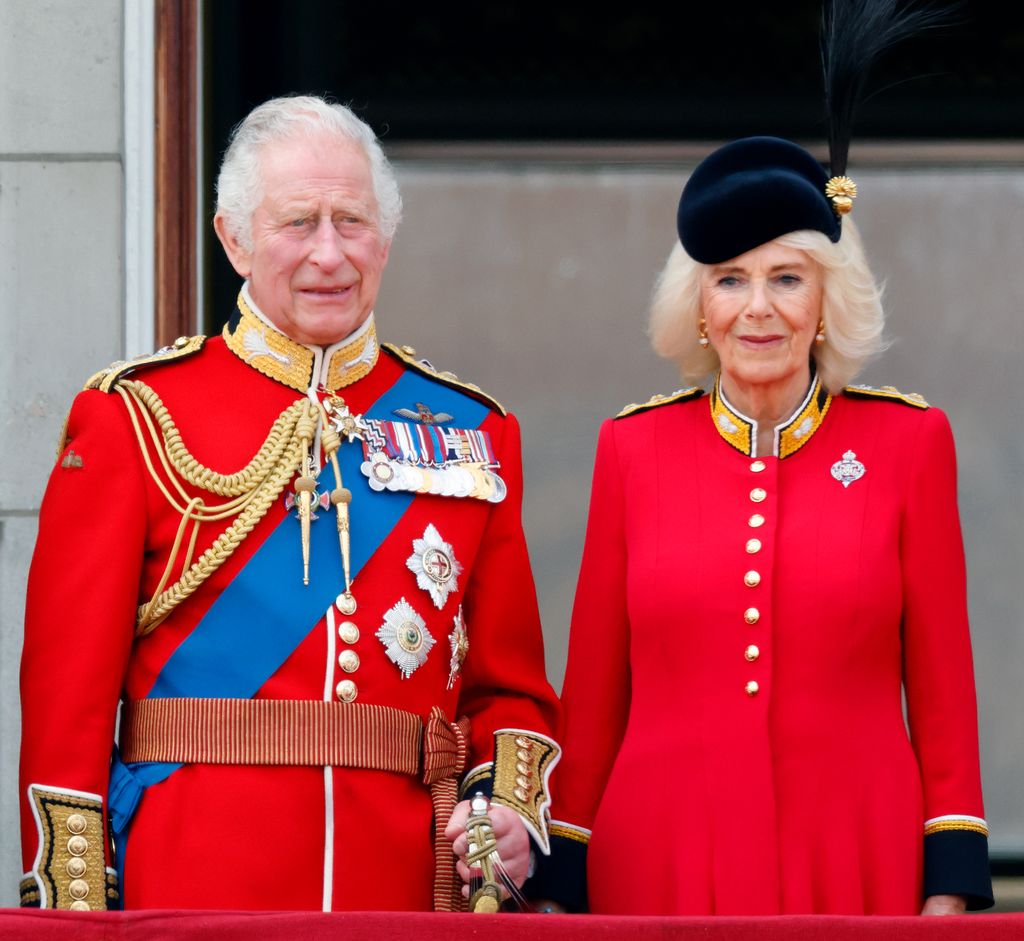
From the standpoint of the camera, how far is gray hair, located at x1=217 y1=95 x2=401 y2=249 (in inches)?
134

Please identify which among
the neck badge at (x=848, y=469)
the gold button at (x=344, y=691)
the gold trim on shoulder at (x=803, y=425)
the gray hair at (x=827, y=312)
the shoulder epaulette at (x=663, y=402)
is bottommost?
A: the gold button at (x=344, y=691)

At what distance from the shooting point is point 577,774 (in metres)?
3.56

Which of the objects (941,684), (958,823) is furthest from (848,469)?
(958,823)

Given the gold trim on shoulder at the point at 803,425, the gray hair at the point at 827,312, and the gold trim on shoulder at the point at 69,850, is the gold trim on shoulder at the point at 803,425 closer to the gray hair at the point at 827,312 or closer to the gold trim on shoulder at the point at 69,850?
the gray hair at the point at 827,312

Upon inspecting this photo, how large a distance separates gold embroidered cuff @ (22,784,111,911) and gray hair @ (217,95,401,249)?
0.81m

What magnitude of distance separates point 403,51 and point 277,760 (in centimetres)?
214

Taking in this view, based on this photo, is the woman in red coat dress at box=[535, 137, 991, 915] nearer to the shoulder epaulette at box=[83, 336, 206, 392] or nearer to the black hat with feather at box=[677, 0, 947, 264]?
the black hat with feather at box=[677, 0, 947, 264]

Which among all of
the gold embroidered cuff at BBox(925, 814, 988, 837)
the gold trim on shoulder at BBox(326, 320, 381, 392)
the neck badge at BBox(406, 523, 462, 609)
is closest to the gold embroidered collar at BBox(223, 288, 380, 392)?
the gold trim on shoulder at BBox(326, 320, 381, 392)

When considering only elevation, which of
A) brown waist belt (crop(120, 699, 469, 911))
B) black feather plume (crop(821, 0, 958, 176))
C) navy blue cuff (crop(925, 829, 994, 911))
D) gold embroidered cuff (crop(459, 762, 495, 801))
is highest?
black feather plume (crop(821, 0, 958, 176))

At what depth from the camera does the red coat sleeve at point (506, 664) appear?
340cm

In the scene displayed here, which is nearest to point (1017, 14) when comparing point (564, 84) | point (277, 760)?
point (564, 84)

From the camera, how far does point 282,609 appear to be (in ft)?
10.8

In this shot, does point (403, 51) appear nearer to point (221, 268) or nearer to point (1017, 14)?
point (221, 268)

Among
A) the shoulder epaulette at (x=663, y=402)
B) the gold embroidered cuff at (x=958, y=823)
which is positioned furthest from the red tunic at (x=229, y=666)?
the gold embroidered cuff at (x=958, y=823)
